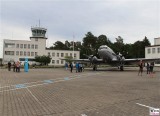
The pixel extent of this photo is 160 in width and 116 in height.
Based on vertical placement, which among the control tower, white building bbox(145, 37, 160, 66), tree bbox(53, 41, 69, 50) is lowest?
white building bbox(145, 37, 160, 66)

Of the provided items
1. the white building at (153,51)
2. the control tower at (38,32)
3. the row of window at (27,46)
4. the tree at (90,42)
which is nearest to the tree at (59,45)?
the tree at (90,42)

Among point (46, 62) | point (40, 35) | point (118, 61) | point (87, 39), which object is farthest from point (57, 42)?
point (118, 61)

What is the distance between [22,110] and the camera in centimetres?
788

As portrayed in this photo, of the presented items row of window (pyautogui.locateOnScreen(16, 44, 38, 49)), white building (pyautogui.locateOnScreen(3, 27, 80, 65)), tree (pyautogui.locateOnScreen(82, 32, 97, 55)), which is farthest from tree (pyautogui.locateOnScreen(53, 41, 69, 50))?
row of window (pyautogui.locateOnScreen(16, 44, 38, 49))

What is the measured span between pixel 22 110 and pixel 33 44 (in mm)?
96050

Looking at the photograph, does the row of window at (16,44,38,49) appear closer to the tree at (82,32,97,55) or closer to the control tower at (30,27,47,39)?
the control tower at (30,27,47,39)

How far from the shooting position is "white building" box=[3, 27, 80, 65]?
3863 inches

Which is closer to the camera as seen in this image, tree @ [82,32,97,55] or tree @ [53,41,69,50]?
tree @ [82,32,97,55]

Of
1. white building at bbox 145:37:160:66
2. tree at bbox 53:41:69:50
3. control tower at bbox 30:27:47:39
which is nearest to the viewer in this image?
white building at bbox 145:37:160:66

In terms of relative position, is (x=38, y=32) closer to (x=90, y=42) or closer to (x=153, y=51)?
(x=90, y=42)

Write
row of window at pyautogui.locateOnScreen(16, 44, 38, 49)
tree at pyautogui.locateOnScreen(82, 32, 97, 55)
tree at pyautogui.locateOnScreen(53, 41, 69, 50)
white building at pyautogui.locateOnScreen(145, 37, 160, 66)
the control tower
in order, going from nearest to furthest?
white building at pyautogui.locateOnScreen(145, 37, 160, 66) → row of window at pyautogui.locateOnScreen(16, 44, 38, 49) → the control tower → tree at pyautogui.locateOnScreen(82, 32, 97, 55) → tree at pyautogui.locateOnScreen(53, 41, 69, 50)

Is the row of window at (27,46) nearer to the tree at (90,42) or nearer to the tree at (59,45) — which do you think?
the tree at (90,42)

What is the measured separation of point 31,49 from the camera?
3999 inches

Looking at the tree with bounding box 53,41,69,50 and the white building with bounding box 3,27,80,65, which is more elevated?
the tree with bounding box 53,41,69,50
